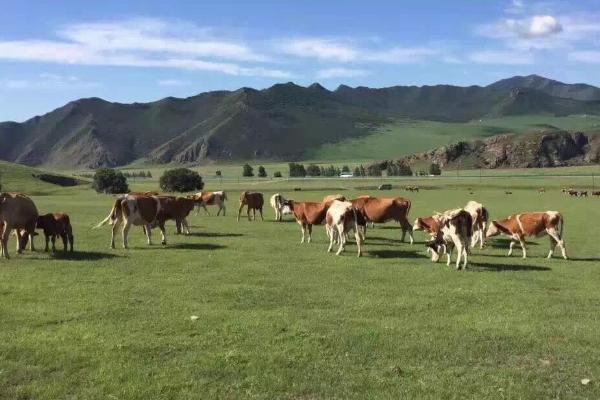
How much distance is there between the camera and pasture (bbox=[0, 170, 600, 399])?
9203mm

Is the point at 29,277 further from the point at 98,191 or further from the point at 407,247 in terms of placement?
the point at 98,191

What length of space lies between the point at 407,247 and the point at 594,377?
47.1ft

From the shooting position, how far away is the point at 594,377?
9.51 meters

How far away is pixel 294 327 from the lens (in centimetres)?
1188

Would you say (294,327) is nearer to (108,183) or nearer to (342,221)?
(342,221)

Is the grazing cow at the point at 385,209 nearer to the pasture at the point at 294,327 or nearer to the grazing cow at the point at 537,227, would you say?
the grazing cow at the point at 537,227

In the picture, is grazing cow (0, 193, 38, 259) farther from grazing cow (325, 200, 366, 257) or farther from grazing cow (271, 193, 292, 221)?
grazing cow (271, 193, 292, 221)

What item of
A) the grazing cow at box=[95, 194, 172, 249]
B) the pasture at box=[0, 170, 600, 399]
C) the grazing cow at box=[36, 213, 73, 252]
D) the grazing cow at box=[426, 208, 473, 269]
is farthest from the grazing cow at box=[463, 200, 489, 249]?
the grazing cow at box=[36, 213, 73, 252]

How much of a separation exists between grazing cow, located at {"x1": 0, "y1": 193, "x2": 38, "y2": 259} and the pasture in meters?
0.99

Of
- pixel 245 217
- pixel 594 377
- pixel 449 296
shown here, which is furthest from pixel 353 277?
pixel 245 217

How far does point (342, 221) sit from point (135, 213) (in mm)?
7771

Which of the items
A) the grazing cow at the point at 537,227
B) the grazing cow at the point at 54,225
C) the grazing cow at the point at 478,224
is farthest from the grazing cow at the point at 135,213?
the grazing cow at the point at 537,227

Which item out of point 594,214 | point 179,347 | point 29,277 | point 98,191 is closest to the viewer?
point 179,347

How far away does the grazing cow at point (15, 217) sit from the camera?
770 inches
